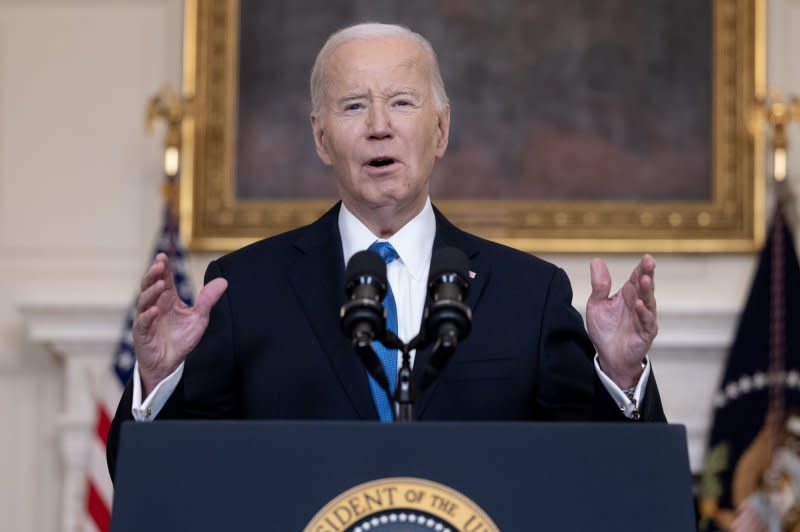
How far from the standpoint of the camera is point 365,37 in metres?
3.20

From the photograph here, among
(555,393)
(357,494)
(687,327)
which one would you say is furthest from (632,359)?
(687,327)

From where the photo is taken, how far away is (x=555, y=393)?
119 inches

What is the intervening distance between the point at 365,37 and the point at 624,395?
99 centimetres

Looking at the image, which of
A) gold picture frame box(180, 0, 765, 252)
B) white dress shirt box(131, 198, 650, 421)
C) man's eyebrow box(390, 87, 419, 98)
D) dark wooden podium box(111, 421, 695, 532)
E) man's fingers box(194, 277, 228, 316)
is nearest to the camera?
dark wooden podium box(111, 421, 695, 532)

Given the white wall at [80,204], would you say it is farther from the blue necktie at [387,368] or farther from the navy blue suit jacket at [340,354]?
the blue necktie at [387,368]

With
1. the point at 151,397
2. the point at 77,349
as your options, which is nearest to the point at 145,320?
the point at 151,397

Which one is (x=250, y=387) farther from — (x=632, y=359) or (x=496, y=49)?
(x=496, y=49)

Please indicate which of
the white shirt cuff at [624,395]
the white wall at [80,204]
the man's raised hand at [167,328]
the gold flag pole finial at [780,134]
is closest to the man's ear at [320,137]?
the man's raised hand at [167,328]

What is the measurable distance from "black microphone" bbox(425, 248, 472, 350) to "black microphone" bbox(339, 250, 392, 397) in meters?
0.08

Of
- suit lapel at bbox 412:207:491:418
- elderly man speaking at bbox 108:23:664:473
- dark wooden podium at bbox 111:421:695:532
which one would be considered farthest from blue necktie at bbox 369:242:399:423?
dark wooden podium at bbox 111:421:695:532

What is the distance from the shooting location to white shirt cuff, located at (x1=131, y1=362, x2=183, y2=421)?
110 inches

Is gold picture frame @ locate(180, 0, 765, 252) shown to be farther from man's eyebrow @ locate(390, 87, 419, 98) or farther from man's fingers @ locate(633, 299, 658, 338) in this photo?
man's fingers @ locate(633, 299, 658, 338)

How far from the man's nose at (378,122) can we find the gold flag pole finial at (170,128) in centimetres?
377

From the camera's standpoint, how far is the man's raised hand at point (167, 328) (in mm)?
2670
